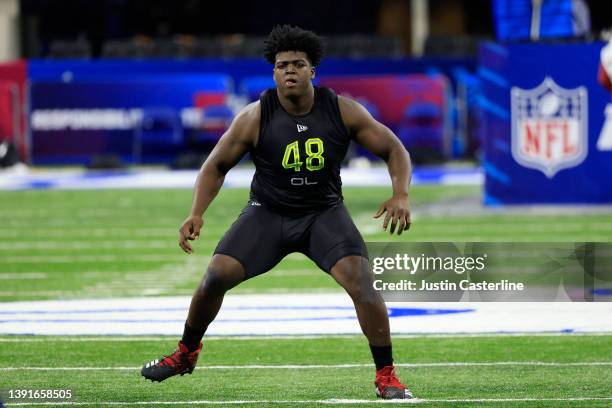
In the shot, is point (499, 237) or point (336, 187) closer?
point (336, 187)

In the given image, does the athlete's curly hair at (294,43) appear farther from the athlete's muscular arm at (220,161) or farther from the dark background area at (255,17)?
the dark background area at (255,17)

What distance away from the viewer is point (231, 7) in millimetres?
44062

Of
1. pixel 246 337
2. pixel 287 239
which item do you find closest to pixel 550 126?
pixel 246 337

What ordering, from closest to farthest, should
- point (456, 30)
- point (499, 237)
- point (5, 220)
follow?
point (499, 237), point (5, 220), point (456, 30)

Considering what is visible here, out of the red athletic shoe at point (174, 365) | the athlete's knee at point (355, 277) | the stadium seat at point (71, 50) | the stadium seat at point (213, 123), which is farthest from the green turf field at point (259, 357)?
the stadium seat at point (71, 50)

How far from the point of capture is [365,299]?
23.3ft

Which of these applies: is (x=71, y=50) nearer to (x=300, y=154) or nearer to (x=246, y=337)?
(x=246, y=337)

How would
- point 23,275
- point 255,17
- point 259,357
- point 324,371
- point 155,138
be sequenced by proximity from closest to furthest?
point 324,371 < point 259,357 < point 23,275 < point 155,138 < point 255,17

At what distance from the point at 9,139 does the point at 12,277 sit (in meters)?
17.8

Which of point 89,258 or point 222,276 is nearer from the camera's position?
point 222,276

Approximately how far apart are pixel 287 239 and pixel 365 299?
524mm

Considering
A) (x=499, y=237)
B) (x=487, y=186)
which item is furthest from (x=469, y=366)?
(x=487, y=186)

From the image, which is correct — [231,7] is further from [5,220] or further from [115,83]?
[5,220]

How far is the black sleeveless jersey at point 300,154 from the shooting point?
23.6ft
